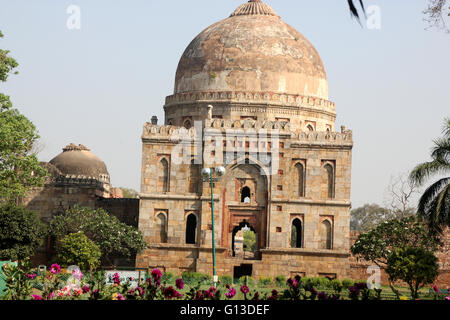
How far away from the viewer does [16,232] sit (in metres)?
37.3

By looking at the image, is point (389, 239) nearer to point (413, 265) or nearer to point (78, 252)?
point (413, 265)

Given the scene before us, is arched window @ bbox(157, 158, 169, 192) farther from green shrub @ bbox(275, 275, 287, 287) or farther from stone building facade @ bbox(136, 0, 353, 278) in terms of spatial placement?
green shrub @ bbox(275, 275, 287, 287)

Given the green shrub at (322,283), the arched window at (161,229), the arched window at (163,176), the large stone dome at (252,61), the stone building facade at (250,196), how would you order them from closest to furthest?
the green shrub at (322,283), the stone building facade at (250,196), the arched window at (161,229), the arched window at (163,176), the large stone dome at (252,61)

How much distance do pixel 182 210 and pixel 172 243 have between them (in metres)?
1.79

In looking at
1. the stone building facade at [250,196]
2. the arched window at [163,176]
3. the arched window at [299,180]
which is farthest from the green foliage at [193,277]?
the arched window at [299,180]

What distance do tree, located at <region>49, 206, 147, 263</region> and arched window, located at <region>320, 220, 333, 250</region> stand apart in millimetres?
9098

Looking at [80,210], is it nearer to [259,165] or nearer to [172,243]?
[172,243]

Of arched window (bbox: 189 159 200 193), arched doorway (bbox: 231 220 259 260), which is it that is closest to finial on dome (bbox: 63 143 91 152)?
arched doorway (bbox: 231 220 259 260)

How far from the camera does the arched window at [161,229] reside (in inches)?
1585

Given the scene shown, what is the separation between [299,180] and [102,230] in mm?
10480

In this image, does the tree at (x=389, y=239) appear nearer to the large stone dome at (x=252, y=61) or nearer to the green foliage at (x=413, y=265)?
the green foliage at (x=413, y=265)

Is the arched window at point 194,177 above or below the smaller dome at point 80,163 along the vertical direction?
below

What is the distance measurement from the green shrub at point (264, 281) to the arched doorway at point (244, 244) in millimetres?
2538
